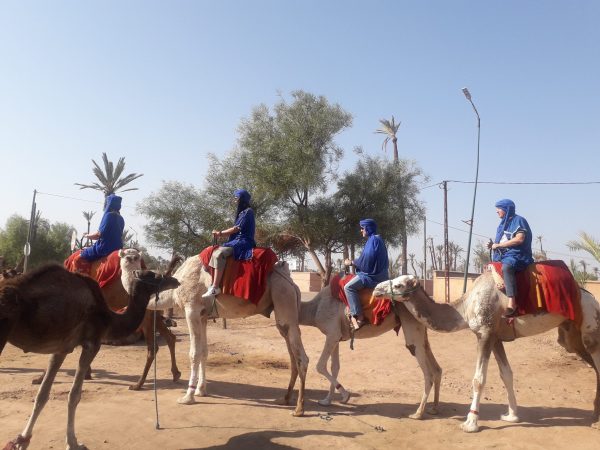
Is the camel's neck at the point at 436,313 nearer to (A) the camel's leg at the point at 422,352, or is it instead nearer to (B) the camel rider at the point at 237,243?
(A) the camel's leg at the point at 422,352

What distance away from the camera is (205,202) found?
97.7 ft

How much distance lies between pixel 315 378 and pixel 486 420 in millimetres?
4087

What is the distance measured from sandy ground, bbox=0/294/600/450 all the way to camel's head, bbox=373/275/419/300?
1.85 metres

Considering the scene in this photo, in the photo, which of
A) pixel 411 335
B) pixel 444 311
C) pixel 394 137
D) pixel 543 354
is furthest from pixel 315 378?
pixel 394 137

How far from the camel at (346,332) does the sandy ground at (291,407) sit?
16.6 inches

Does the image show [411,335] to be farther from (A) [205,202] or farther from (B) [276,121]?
(A) [205,202]

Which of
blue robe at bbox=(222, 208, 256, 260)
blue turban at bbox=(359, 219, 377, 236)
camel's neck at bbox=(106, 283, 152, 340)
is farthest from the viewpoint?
blue turban at bbox=(359, 219, 377, 236)

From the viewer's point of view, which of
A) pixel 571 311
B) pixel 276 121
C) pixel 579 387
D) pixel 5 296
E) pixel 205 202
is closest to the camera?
pixel 5 296

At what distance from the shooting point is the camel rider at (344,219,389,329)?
7984 mm

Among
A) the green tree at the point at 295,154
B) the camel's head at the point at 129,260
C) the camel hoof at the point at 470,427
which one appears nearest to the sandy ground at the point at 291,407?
the camel hoof at the point at 470,427

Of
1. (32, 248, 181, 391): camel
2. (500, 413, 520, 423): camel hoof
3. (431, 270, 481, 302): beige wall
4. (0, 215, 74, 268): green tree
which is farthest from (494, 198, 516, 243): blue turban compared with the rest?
(0, 215, 74, 268): green tree

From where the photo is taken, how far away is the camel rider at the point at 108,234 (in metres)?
9.04

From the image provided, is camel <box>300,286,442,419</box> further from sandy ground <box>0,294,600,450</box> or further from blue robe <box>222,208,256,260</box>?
blue robe <box>222,208,256,260</box>

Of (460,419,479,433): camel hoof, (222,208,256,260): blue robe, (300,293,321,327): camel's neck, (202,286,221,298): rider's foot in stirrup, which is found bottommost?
(460,419,479,433): camel hoof
